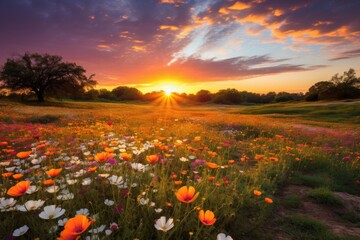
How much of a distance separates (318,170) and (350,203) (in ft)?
7.11

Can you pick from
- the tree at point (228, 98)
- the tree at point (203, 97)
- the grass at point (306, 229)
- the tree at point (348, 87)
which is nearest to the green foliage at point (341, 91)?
the tree at point (348, 87)

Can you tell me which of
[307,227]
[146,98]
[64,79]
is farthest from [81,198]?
[146,98]

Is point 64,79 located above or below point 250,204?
above

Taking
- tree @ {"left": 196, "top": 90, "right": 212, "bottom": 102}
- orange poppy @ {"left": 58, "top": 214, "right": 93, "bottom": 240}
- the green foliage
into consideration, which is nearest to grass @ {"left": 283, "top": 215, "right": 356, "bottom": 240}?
orange poppy @ {"left": 58, "top": 214, "right": 93, "bottom": 240}

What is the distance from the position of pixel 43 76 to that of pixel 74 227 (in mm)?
47305

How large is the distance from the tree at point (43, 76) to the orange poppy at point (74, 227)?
44.9m

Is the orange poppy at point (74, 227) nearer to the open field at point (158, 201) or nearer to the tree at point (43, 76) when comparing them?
the open field at point (158, 201)

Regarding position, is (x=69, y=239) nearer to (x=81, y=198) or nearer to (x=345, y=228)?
(x=81, y=198)

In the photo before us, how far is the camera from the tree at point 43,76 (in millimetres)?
38000

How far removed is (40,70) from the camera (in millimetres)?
40312

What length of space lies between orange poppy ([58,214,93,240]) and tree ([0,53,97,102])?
44.9 m

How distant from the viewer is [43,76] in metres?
40.7

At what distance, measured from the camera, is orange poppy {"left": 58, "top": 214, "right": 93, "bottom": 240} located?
1.26m

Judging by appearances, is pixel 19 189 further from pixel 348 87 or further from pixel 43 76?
pixel 348 87
